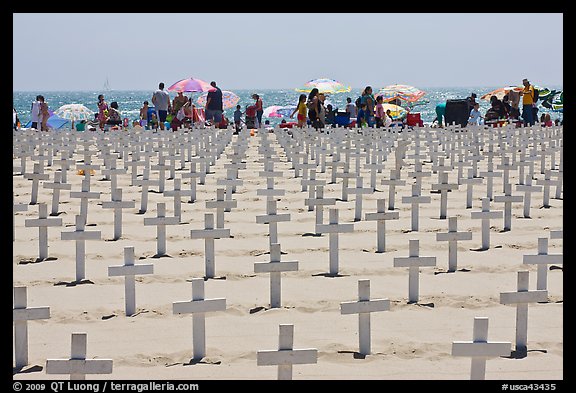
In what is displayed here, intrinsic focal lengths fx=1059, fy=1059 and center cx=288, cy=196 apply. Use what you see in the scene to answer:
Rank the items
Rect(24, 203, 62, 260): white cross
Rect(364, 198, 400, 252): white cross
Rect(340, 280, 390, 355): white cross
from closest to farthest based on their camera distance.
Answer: Rect(340, 280, 390, 355): white cross → Rect(24, 203, 62, 260): white cross → Rect(364, 198, 400, 252): white cross

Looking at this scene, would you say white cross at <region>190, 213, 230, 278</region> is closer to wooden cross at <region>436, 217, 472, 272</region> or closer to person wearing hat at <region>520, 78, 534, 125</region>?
wooden cross at <region>436, 217, 472, 272</region>

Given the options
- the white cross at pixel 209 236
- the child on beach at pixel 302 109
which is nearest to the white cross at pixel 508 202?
the white cross at pixel 209 236

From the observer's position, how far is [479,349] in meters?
4.90

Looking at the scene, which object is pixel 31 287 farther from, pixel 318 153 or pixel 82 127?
pixel 82 127

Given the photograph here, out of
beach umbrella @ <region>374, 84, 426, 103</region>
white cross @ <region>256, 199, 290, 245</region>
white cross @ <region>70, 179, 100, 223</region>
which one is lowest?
white cross @ <region>256, 199, 290, 245</region>

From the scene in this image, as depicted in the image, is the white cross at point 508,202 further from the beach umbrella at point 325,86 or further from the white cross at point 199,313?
the beach umbrella at point 325,86

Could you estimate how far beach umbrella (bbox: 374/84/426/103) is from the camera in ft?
106

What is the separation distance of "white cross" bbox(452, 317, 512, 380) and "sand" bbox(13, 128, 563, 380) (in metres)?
0.33

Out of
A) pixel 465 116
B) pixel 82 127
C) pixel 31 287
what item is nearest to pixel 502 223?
pixel 31 287

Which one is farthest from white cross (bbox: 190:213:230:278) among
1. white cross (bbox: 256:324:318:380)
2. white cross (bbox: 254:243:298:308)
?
white cross (bbox: 256:324:318:380)

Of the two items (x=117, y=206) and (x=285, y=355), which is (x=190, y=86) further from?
(x=285, y=355)

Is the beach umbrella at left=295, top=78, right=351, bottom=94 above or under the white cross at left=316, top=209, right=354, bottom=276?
above

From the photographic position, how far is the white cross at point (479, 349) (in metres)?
4.89

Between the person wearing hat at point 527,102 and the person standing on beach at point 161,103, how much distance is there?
7.61m
